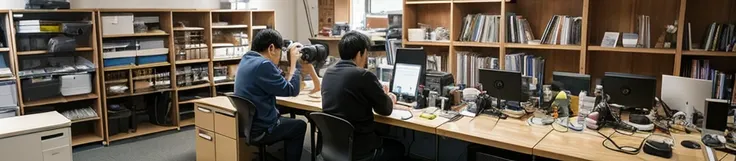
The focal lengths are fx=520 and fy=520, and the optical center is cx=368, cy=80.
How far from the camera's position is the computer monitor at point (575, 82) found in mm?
3117

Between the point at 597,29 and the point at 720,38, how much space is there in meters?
0.81

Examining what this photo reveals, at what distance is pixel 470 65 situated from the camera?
14.2 ft

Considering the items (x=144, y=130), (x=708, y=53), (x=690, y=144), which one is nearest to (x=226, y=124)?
(x=144, y=130)

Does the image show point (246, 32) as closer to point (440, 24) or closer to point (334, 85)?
point (440, 24)

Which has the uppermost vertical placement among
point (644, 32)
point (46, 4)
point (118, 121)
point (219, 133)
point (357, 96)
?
point (46, 4)

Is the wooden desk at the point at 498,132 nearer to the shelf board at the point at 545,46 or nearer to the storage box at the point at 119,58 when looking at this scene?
the shelf board at the point at 545,46

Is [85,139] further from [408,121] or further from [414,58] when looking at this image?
[408,121]

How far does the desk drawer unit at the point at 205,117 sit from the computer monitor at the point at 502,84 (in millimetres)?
1821

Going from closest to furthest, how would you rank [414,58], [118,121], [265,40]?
1. [265,40]
2. [414,58]
3. [118,121]

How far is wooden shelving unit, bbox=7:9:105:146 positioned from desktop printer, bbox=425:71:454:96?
291 cm

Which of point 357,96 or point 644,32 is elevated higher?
point 644,32

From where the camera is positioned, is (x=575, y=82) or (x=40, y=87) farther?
(x=40, y=87)

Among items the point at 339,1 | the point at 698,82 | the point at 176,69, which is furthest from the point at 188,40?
the point at 698,82

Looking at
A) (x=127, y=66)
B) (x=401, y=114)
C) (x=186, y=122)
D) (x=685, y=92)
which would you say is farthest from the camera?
(x=186, y=122)
